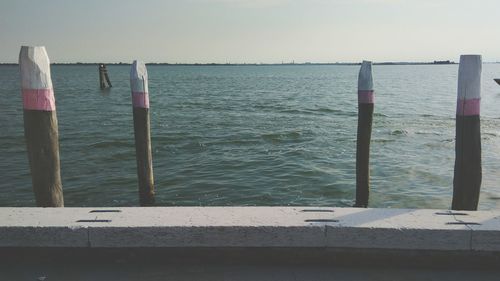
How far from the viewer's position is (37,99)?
441 cm

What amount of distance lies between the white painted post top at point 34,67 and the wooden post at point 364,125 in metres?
3.70

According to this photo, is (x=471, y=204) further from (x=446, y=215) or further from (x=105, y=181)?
(x=105, y=181)

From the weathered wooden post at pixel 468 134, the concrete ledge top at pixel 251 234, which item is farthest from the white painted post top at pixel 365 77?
the concrete ledge top at pixel 251 234

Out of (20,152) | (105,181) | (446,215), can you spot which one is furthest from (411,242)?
(20,152)

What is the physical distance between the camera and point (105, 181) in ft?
31.6

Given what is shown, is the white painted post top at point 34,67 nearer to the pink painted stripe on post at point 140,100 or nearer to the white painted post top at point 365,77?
the pink painted stripe on post at point 140,100

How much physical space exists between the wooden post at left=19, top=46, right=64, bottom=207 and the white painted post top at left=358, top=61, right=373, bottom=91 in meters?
3.70

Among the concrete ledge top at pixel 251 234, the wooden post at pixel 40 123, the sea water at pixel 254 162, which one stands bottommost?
the sea water at pixel 254 162

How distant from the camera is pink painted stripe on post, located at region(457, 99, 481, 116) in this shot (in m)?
4.90

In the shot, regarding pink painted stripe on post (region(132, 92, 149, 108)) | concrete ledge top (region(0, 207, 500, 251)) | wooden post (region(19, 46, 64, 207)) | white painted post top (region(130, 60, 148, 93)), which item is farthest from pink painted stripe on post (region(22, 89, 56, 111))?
concrete ledge top (region(0, 207, 500, 251))

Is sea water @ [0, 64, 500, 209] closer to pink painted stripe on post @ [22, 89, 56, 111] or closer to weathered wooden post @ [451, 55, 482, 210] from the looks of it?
weathered wooden post @ [451, 55, 482, 210]

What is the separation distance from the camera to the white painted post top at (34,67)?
4.25 meters

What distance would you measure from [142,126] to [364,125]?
2.95 metres

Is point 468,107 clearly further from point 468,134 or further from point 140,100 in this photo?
point 140,100
